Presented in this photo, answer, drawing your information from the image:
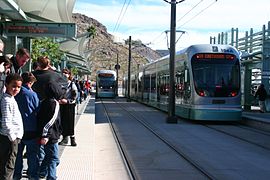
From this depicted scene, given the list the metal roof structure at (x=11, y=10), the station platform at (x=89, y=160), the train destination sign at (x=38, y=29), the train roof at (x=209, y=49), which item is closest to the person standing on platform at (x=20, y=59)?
the station platform at (x=89, y=160)

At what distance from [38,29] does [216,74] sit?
24.7ft

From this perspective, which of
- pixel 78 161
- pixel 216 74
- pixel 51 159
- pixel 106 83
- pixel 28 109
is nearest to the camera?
pixel 28 109

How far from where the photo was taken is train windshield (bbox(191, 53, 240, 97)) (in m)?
21.1

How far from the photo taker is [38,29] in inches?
709

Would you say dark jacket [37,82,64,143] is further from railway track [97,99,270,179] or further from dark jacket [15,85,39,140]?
railway track [97,99,270,179]

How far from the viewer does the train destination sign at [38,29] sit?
59.3 feet

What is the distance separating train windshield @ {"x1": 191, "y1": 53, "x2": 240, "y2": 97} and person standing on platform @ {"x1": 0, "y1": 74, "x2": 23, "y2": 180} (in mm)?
15106

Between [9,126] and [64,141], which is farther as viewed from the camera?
[64,141]

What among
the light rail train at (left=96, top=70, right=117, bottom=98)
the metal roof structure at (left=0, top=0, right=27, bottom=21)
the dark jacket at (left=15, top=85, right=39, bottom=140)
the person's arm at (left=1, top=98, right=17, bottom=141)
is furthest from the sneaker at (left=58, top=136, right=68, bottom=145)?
the light rail train at (left=96, top=70, right=117, bottom=98)

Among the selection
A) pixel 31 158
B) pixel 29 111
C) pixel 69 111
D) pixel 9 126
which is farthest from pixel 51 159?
pixel 69 111

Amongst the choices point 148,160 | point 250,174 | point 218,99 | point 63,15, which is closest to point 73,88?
point 148,160

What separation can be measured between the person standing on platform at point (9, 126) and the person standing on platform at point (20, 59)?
908 millimetres

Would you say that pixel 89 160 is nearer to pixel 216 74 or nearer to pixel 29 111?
pixel 29 111

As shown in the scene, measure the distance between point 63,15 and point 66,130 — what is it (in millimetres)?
15591
